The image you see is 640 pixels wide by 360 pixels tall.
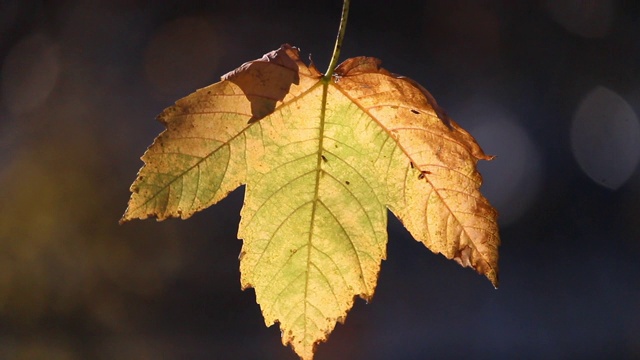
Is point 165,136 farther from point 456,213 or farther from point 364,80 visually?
point 456,213

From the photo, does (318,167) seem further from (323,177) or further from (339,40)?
(339,40)

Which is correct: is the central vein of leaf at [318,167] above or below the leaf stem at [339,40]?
below

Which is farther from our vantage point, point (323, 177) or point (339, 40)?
point (323, 177)

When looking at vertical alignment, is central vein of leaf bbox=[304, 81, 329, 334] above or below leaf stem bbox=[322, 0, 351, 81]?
below

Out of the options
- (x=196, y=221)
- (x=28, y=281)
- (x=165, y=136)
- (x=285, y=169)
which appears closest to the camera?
(x=165, y=136)

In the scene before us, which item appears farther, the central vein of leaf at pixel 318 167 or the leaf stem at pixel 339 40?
the central vein of leaf at pixel 318 167

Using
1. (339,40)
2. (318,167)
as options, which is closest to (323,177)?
(318,167)

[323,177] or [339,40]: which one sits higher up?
[339,40]

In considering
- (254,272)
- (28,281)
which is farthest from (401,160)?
(28,281)
